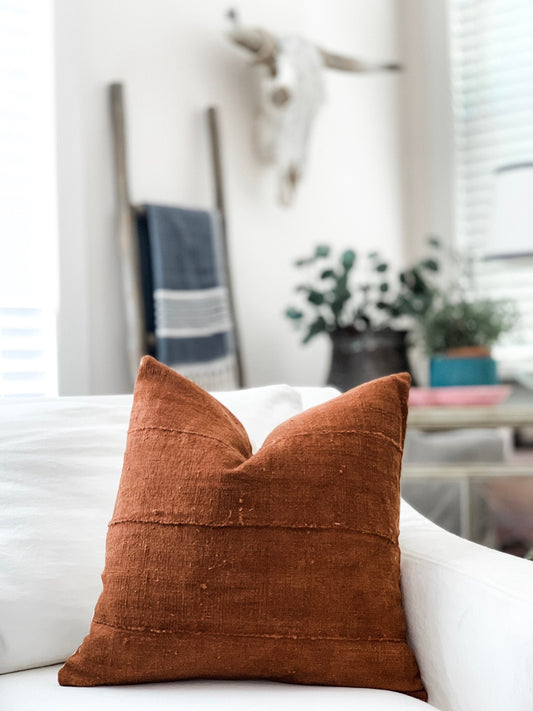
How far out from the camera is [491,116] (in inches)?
110

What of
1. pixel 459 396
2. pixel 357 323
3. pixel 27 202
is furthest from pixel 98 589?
pixel 357 323

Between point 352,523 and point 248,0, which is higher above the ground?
point 248,0

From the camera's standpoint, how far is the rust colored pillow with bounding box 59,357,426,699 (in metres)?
0.86

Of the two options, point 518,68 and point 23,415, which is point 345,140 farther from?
point 23,415

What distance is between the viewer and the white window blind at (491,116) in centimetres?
270

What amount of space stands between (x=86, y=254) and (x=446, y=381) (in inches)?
38.7

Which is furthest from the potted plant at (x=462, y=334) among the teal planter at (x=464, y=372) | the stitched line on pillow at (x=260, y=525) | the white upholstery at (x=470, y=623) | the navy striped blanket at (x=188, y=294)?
the stitched line on pillow at (x=260, y=525)

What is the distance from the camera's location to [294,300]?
2.50 meters

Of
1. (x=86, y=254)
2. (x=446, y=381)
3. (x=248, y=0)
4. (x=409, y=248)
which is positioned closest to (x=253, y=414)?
(x=86, y=254)

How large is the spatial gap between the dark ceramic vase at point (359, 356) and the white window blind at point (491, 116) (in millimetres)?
572

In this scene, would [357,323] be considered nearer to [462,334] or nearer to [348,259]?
[348,259]

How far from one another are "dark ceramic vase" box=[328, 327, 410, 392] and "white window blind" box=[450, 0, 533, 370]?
→ 22.5 inches

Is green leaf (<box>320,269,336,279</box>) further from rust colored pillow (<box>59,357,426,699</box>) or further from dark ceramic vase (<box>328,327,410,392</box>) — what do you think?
rust colored pillow (<box>59,357,426,699</box>)

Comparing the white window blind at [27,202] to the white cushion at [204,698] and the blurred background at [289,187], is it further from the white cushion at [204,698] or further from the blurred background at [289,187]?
the white cushion at [204,698]
